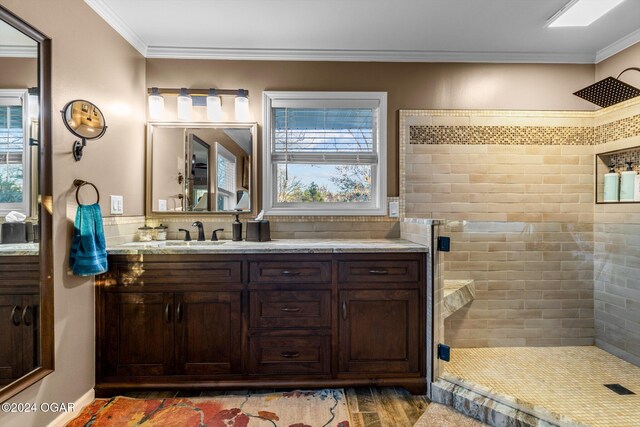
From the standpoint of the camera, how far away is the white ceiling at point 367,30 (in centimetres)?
215

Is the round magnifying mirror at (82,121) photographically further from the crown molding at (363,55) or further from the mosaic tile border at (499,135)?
the mosaic tile border at (499,135)

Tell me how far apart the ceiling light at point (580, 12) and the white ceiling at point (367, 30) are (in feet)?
0.19

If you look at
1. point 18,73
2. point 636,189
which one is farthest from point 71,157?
point 636,189

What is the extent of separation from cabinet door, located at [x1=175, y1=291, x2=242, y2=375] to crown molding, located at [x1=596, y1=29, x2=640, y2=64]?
11.4ft

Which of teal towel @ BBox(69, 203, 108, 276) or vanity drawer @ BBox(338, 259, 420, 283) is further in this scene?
vanity drawer @ BBox(338, 259, 420, 283)

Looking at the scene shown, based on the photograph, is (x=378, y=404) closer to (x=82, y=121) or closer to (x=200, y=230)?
(x=200, y=230)

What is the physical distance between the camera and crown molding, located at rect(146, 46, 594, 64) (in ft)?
8.85

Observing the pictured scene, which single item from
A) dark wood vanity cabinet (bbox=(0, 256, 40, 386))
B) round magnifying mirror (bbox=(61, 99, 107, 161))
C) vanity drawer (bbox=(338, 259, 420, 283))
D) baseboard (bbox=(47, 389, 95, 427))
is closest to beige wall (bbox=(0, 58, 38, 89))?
round magnifying mirror (bbox=(61, 99, 107, 161))

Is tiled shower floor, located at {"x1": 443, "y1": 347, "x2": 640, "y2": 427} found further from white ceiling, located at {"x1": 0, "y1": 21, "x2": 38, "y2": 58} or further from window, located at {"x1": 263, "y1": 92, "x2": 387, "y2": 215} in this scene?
white ceiling, located at {"x1": 0, "y1": 21, "x2": 38, "y2": 58}

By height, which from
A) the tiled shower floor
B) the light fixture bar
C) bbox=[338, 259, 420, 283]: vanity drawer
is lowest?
the tiled shower floor

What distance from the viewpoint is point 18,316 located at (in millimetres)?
1604

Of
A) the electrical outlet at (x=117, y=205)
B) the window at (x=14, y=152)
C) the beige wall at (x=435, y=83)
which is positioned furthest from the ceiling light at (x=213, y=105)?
the window at (x=14, y=152)

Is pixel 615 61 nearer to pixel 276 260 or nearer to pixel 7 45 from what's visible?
pixel 276 260

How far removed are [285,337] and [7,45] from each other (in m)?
2.12
